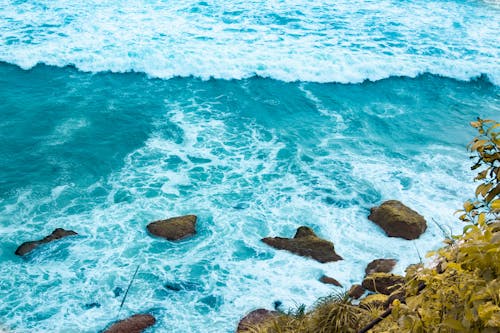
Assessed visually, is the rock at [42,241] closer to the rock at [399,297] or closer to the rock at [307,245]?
the rock at [307,245]

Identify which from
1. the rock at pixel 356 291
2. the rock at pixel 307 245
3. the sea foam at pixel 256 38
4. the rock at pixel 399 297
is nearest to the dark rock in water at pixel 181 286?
the rock at pixel 307 245

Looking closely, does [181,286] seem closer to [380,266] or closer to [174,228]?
[174,228]

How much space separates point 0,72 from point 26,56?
1.40m

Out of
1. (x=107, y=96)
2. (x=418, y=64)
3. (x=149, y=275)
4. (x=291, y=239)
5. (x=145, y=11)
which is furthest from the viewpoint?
(x=145, y=11)

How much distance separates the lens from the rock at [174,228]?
473 inches

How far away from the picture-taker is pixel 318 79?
21.0 m

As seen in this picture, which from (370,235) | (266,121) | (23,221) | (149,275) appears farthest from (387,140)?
(23,221)

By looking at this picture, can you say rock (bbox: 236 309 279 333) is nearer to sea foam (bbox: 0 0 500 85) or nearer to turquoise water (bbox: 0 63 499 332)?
turquoise water (bbox: 0 63 499 332)

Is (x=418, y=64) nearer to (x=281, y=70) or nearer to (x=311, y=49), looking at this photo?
(x=311, y=49)

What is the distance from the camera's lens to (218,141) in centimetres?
1603

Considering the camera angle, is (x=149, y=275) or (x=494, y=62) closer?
(x=149, y=275)

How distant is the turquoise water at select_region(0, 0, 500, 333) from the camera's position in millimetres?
10883

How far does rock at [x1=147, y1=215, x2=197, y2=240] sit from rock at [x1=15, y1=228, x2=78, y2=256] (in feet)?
6.14

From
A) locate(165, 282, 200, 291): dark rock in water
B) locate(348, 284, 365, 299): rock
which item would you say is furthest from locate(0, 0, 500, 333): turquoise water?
locate(348, 284, 365, 299): rock
